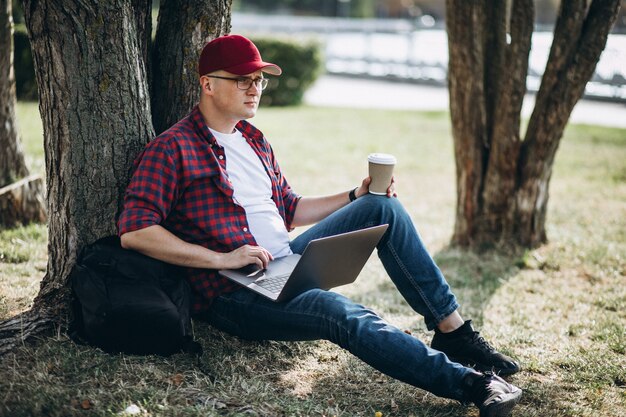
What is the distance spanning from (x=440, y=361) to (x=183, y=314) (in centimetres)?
117

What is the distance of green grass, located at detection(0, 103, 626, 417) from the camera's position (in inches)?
119

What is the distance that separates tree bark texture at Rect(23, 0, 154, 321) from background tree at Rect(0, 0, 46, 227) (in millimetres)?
2150

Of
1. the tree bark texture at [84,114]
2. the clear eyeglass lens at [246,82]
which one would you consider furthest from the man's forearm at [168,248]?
the clear eyeglass lens at [246,82]

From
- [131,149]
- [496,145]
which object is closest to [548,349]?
[496,145]

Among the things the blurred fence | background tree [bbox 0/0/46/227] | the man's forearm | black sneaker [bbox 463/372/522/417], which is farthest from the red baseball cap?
the blurred fence

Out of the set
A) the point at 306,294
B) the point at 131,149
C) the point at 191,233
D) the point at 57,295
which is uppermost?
the point at 131,149

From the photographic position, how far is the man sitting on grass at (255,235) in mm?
3029

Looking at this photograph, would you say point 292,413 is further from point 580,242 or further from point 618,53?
point 618,53

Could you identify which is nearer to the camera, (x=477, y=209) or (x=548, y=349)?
(x=548, y=349)

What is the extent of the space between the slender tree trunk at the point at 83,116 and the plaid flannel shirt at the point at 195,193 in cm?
28

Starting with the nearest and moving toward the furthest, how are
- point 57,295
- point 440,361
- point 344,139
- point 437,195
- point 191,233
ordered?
point 440,361
point 191,233
point 57,295
point 437,195
point 344,139

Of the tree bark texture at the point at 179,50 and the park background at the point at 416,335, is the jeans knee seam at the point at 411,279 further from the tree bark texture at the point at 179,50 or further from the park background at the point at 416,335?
the tree bark texture at the point at 179,50

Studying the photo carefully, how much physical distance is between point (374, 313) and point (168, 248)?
98 cm

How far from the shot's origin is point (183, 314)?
10.2ft
